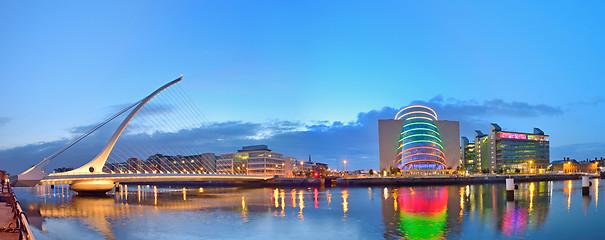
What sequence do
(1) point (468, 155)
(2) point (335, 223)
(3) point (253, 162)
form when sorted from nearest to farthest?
(2) point (335, 223), (3) point (253, 162), (1) point (468, 155)

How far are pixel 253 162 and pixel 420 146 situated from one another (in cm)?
5407

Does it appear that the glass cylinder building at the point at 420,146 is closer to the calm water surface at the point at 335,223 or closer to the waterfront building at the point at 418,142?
the waterfront building at the point at 418,142

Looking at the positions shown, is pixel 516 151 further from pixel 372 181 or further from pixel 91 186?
pixel 91 186

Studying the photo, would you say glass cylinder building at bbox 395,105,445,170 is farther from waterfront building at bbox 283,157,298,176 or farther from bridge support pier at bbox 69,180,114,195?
bridge support pier at bbox 69,180,114,195

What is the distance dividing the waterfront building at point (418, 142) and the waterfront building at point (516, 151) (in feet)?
105

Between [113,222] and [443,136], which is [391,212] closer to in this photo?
[113,222]

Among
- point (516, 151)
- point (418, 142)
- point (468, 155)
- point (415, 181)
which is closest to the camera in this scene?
point (415, 181)

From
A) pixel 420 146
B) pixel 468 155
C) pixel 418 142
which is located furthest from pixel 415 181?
pixel 468 155

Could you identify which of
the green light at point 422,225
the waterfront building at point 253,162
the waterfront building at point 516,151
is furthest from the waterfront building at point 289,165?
the green light at point 422,225

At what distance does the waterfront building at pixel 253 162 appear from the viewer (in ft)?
467

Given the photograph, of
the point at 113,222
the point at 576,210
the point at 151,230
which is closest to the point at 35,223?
the point at 113,222

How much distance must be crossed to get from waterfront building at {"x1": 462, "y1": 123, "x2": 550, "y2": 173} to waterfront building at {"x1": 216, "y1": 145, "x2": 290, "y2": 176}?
7116 centimetres

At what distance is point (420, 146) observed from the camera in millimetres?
116500

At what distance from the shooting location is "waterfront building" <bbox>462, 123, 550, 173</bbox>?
153m
